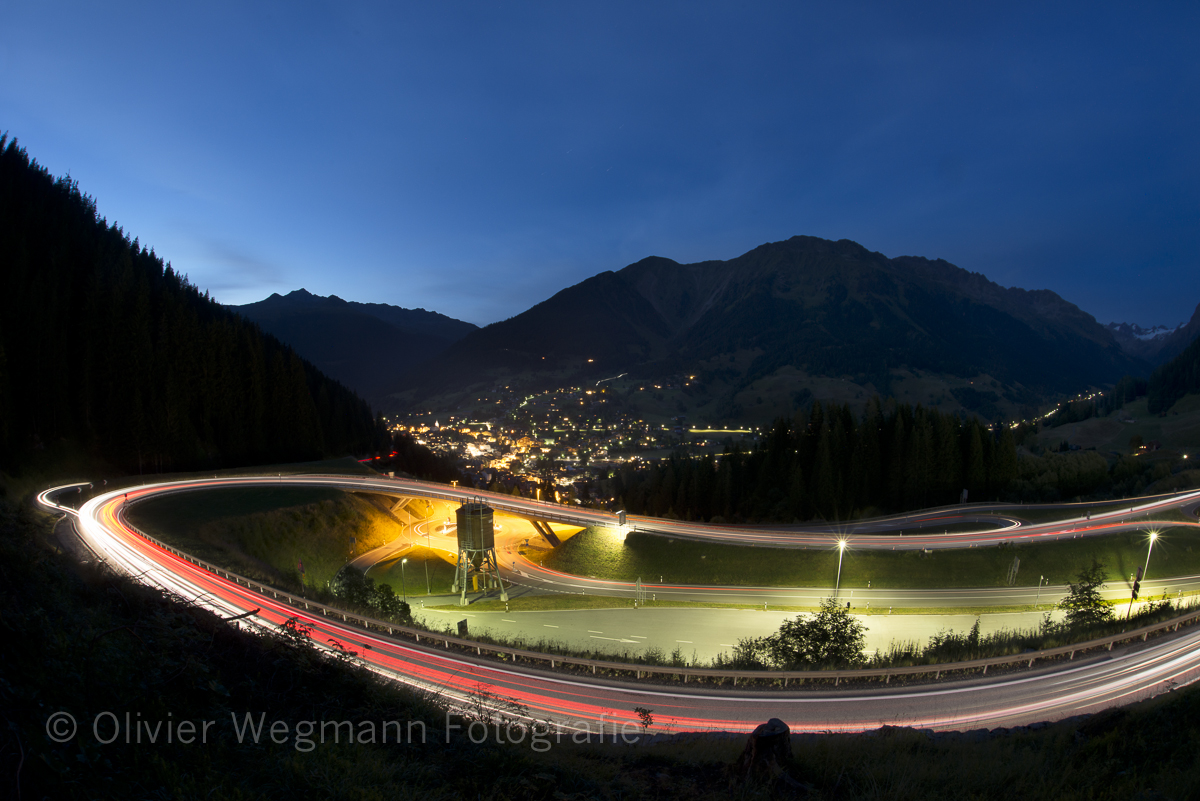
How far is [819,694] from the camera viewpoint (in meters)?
17.8

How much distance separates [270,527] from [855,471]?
6230 cm

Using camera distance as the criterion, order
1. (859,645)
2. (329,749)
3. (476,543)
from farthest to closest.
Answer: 1. (476,543)
2. (859,645)
3. (329,749)

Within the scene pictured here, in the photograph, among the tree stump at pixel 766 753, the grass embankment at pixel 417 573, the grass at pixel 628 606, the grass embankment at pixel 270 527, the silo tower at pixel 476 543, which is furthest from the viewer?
the grass embankment at pixel 417 573

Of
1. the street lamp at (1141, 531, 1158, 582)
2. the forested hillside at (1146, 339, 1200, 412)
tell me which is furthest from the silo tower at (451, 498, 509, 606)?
the forested hillside at (1146, 339, 1200, 412)

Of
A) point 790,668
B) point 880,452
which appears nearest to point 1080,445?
point 880,452

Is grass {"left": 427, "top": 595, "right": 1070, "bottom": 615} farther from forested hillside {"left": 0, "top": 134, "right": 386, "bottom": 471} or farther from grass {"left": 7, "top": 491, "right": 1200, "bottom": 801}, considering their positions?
forested hillside {"left": 0, "top": 134, "right": 386, "bottom": 471}

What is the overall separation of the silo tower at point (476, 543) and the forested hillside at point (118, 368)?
1396 inches

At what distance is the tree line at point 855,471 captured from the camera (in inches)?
2411

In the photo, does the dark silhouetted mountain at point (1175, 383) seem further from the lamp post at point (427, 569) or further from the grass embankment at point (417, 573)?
the lamp post at point (427, 569)

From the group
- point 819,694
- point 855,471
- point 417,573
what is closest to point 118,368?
point 417,573

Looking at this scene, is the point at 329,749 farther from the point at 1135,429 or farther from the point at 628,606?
the point at 1135,429

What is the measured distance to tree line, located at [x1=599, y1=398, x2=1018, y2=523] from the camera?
201ft

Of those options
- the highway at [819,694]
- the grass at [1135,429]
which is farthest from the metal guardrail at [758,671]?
the grass at [1135,429]

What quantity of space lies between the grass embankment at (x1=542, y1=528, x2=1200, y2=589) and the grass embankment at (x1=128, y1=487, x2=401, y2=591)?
2983cm
